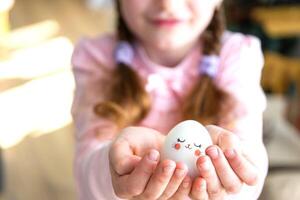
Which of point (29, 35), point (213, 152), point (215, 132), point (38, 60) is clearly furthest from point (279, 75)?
point (213, 152)

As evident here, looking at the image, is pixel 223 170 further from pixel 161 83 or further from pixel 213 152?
pixel 161 83

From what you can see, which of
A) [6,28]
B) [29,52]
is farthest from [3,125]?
[6,28]

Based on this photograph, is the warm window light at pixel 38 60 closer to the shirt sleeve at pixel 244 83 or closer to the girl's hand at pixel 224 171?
the shirt sleeve at pixel 244 83

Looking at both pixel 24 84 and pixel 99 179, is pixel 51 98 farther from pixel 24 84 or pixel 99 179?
pixel 99 179

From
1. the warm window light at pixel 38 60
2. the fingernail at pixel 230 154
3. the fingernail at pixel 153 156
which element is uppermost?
the fingernail at pixel 153 156

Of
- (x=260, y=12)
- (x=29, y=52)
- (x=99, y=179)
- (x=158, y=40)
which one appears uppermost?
(x=158, y=40)

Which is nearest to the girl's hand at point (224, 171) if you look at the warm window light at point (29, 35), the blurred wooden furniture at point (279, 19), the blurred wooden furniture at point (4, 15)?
the blurred wooden furniture at point (279, 19)
